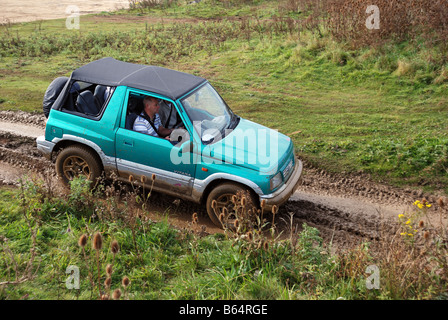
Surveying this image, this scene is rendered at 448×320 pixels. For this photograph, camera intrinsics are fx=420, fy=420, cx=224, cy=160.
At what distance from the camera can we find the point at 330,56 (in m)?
12.8

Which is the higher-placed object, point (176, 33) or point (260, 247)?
point (176, 33)

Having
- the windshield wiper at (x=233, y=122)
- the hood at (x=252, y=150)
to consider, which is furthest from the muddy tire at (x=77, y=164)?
the windshield wiper at (x=233, y=122)

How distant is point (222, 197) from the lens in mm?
6016

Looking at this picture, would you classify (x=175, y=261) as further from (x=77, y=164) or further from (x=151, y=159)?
(x=77, y=164)

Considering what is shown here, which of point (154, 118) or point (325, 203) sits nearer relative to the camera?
point (154, 118)

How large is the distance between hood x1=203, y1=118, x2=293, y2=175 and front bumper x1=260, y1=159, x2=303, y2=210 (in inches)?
11.7

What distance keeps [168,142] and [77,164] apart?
1.69 m

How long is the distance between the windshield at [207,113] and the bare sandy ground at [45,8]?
55.1 feet

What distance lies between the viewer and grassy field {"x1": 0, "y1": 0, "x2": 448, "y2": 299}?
4527 mm

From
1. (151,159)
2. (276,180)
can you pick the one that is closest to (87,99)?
(151,159)
